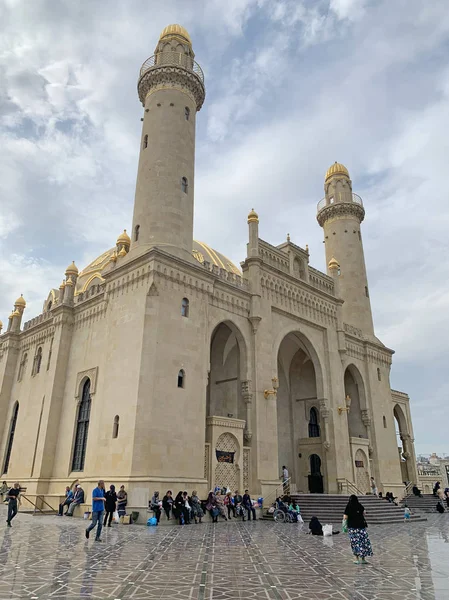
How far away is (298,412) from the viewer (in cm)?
2883

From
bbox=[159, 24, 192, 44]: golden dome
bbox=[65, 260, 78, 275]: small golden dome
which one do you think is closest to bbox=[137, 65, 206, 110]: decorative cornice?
bbox=[159, 24, 192, 44]: golden dome

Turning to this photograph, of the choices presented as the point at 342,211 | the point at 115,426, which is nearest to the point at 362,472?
the point at 115,426

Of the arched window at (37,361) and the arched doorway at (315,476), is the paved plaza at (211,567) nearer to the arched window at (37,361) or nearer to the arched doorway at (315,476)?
the arched doorway at (315,476)

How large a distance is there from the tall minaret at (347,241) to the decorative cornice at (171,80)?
15.1 m

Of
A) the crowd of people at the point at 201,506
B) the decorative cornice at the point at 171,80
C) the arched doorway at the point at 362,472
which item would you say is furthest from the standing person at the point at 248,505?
the decorative cornice at the point at 171,80

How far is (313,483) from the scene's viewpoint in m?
26.4

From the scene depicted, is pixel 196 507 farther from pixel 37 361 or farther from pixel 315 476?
pixel 37 361

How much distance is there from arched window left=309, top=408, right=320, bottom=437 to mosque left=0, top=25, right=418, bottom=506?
1.37 ft

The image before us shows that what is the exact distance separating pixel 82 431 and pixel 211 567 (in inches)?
600

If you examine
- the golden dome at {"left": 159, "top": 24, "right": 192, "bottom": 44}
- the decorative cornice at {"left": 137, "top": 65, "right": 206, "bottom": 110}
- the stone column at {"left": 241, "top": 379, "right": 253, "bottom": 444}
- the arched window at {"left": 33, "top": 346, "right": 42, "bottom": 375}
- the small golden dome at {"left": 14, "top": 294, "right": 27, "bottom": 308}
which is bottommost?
the stone column at {"left": 241, "top": 379, "right": 253, "bottom": 444}

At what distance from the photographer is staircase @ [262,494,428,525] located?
19.0 m

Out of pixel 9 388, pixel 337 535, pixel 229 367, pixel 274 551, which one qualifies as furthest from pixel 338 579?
pixel 9 388

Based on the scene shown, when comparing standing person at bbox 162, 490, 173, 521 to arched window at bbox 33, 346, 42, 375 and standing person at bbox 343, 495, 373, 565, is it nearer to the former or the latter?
standing person at bbox 343, 495, 373, 565

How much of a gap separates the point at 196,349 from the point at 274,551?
32.4 feet
